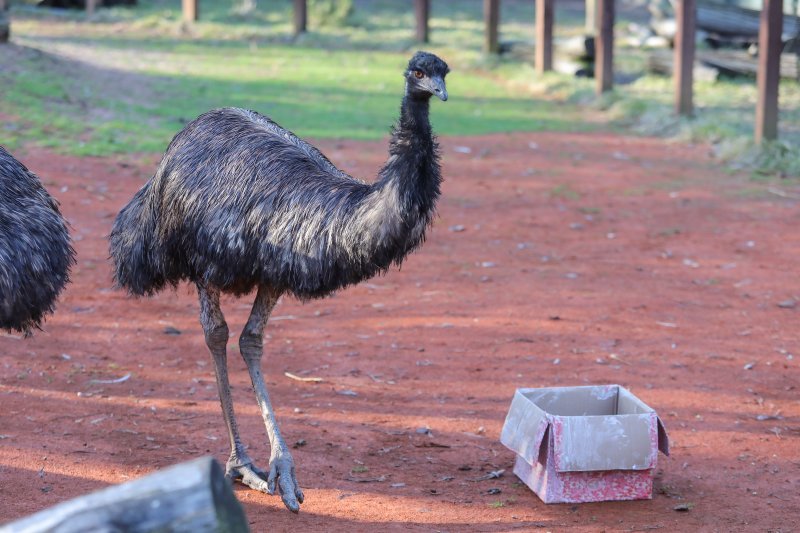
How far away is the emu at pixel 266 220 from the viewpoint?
3939 mm

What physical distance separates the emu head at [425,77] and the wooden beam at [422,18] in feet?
46.6

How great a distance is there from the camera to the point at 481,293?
7156 mm

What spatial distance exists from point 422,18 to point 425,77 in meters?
14.4

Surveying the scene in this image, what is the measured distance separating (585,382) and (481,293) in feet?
5.28

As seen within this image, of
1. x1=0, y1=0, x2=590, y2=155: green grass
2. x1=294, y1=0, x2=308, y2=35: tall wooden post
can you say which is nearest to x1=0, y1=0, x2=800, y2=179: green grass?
x1=0, y1=0, x2=590, y2=155: green grass

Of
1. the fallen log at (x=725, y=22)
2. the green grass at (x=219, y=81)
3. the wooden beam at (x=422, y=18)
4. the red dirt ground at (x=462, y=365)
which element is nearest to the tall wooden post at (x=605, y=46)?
the green grass at (x=219, y=81)

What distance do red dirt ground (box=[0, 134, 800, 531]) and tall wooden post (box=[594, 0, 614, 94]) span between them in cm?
471

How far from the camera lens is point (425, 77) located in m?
3.95

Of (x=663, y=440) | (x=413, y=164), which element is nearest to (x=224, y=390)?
(x=413, y=164)

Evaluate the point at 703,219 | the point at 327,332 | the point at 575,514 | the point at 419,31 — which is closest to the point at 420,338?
the point at 327,332

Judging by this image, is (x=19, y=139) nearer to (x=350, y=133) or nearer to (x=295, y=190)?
(x=350, y=133)

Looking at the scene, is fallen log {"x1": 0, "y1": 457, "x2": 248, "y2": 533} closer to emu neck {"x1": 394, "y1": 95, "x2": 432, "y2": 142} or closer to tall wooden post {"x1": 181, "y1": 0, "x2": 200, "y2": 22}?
emu neck {"x1": 394, "y1": 95, "x2": 432, "y2": 142}

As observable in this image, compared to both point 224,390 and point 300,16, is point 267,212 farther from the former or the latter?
point 300,16

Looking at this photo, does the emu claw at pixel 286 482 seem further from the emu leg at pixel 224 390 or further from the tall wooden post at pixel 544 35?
the tall wooden post at pixel 544 35
